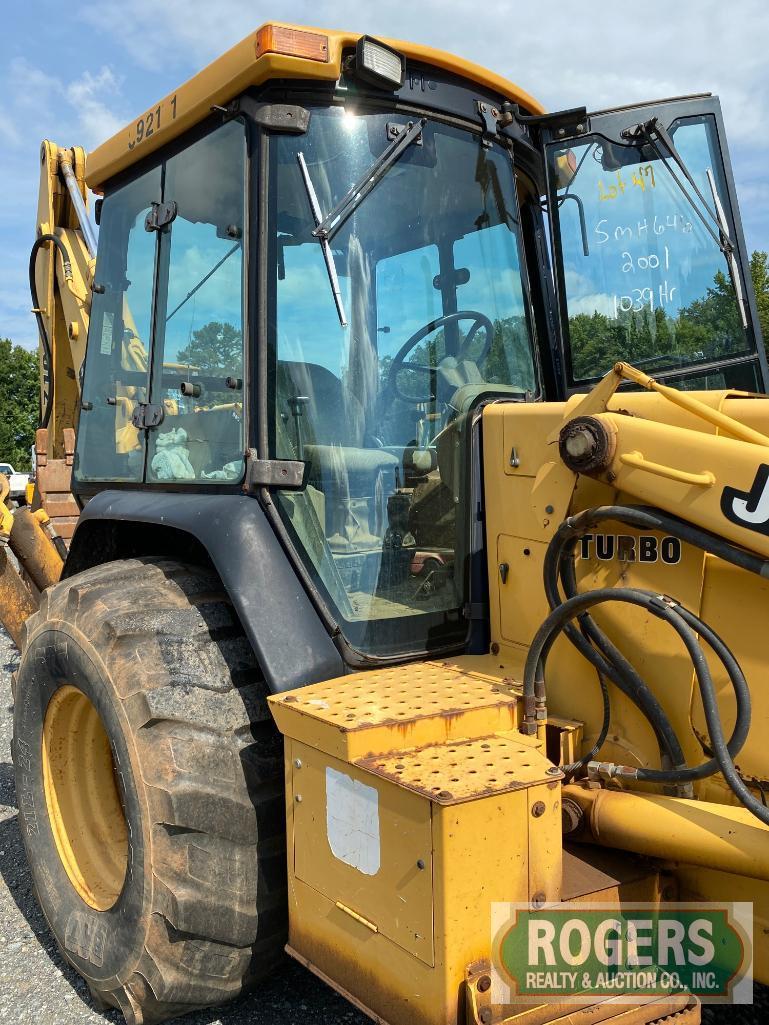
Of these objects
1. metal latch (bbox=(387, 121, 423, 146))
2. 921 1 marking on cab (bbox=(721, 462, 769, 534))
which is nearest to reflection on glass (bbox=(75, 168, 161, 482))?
metal latch (bbox=(387, 121, 423, 146))

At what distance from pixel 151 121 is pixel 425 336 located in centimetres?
126

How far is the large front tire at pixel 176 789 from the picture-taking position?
2.23m

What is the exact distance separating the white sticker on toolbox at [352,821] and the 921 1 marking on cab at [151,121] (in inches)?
84.3

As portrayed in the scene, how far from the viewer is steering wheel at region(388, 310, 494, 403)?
2.56m

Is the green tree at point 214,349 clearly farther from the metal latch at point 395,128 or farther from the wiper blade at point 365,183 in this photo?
the metal latch at point 395,128

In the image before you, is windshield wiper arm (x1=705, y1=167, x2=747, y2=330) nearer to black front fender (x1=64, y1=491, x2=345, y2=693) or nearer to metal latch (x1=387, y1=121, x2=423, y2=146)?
metal latch (x1=387, y1=121, x2=423, y2=146)

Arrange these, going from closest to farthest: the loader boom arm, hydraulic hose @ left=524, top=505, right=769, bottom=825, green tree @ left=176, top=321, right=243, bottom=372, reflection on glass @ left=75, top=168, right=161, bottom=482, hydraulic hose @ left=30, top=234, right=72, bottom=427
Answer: hydraulic hose @ left=524, top=505, right=769, bottom=825 → green tree @ left=176, top=321, right=243, bottom=372 → reflection on glass @ left=75, top=168, right=161, bottom=482 → the loader boom arm → hydraulic hose @ left=30, top=234, right=72, bottom=427

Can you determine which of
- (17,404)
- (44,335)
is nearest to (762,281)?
(44,335)

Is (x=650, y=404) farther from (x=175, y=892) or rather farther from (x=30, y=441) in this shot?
(x=30, y=441)

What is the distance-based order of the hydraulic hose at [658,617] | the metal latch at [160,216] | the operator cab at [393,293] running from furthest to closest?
1. the metal latch at [160,216]
2. the operator cab at [393,293]
3. the hydraulic hose at [658,617]

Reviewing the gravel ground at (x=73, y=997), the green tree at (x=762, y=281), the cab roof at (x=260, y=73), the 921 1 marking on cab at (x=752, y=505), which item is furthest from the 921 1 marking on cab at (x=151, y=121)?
the green tree at (x=762, y=281)

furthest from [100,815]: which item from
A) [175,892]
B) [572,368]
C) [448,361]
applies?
[572,368]

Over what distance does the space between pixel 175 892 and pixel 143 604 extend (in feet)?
2.48

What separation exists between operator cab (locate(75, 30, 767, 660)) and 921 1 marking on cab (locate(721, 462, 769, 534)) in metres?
0.79
